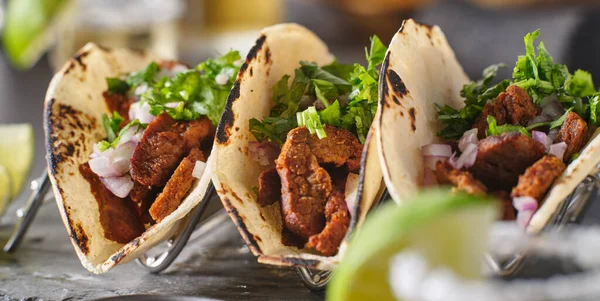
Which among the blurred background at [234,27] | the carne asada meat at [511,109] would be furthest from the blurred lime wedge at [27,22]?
the carne asada meat at [511,109]

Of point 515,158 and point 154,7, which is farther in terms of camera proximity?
point 154,7

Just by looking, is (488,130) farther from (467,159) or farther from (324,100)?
(324,100)

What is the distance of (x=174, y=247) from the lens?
2684mm

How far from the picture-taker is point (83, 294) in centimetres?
262

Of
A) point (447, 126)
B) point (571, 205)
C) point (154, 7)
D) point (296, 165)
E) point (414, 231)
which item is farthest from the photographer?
point (154, 7)

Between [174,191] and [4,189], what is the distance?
1229 millimetres

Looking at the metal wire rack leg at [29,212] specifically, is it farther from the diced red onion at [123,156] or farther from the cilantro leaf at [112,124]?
the diced red onion at [123,156]

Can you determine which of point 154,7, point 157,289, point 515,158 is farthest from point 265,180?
point 154,7

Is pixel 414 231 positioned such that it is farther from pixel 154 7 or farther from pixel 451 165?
pixel 154 7

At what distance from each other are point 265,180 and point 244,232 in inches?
9.2

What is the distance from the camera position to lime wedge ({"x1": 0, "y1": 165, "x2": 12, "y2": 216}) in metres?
3.30

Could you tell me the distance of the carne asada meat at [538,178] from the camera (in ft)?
6.81

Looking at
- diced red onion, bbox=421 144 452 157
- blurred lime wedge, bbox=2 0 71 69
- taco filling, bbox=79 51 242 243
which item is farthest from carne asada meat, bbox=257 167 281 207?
blurred lime wedge, bbox=2 0 71 69

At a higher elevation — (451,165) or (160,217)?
(451,165)
